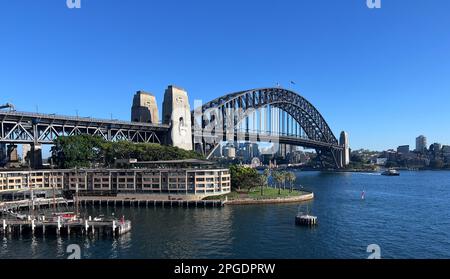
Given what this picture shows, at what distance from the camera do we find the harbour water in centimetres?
3900

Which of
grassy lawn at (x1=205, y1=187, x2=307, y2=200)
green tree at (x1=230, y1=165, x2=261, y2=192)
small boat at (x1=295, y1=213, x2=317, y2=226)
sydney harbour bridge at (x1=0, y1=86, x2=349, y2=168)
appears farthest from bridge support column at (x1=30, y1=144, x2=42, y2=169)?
small boat at (x1=295, y1=213, x2=317, y2=226)

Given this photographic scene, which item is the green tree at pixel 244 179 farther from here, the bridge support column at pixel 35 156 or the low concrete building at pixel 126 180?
the bridge support column at pixel 35 156

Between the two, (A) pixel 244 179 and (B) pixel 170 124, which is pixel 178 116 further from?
(A) pixel 244 179

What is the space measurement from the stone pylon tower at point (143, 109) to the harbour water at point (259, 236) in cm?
6237

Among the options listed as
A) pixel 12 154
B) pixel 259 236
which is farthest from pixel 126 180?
pixel 12 154

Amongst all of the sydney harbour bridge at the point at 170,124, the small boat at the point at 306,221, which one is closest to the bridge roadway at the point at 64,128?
the sydney harbour bridge at the point at 170,124

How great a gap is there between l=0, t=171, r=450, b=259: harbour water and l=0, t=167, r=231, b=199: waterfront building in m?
8.96

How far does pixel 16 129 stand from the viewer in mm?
93938

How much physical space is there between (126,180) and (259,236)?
41.3m

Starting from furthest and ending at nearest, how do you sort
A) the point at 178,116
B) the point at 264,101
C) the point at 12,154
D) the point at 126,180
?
the point at 264,101
the point at 178,116
the point at 12,154
the point at 126,180

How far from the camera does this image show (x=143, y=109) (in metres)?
127

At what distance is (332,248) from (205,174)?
38281 millimetres
